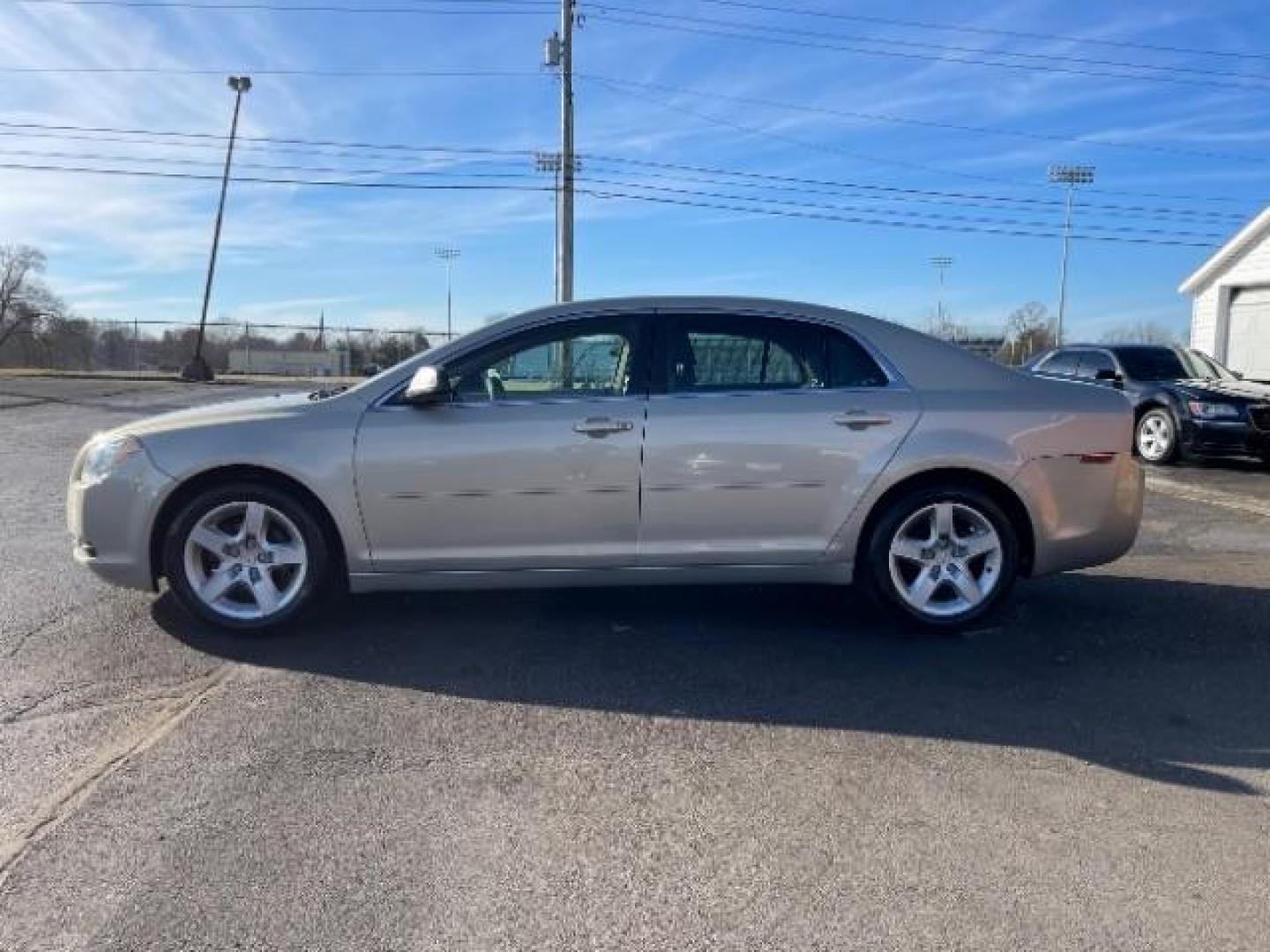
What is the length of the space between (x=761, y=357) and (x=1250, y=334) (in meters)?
22.2

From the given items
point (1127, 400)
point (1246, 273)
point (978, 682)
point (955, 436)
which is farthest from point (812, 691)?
point (1246, 273)

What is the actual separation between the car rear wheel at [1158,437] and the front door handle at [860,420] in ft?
32.4

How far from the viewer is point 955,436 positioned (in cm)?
520

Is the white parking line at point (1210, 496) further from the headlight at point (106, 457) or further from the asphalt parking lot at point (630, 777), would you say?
the headlight at point (106, 457)

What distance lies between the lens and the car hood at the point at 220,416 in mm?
5031

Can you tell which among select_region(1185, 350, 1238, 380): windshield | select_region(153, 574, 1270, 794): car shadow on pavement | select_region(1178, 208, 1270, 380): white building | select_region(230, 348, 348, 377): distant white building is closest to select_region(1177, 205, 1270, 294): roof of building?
select_region(1178, 208, 1270, 380): white building

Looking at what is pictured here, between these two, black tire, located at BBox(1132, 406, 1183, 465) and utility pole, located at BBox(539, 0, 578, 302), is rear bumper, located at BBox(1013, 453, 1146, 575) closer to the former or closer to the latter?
black tire, located at BBox(1132, 406, 1183, 465)

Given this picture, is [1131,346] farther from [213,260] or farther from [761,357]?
[213,260]

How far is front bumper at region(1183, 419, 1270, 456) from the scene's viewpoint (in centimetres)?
1324

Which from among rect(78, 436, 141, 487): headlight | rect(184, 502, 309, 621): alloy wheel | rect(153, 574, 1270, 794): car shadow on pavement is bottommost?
rect(153, 574, 1270, 794): car shadow on pavement

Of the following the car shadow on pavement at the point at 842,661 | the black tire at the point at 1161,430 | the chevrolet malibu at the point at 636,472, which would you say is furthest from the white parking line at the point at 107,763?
the black tire at the point at 1161,430

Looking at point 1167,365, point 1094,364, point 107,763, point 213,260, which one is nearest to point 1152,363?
point 1167,365

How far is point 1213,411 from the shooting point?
1335 cm

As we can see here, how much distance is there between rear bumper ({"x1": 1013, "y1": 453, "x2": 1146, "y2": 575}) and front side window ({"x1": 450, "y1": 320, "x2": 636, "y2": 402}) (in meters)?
2.05
